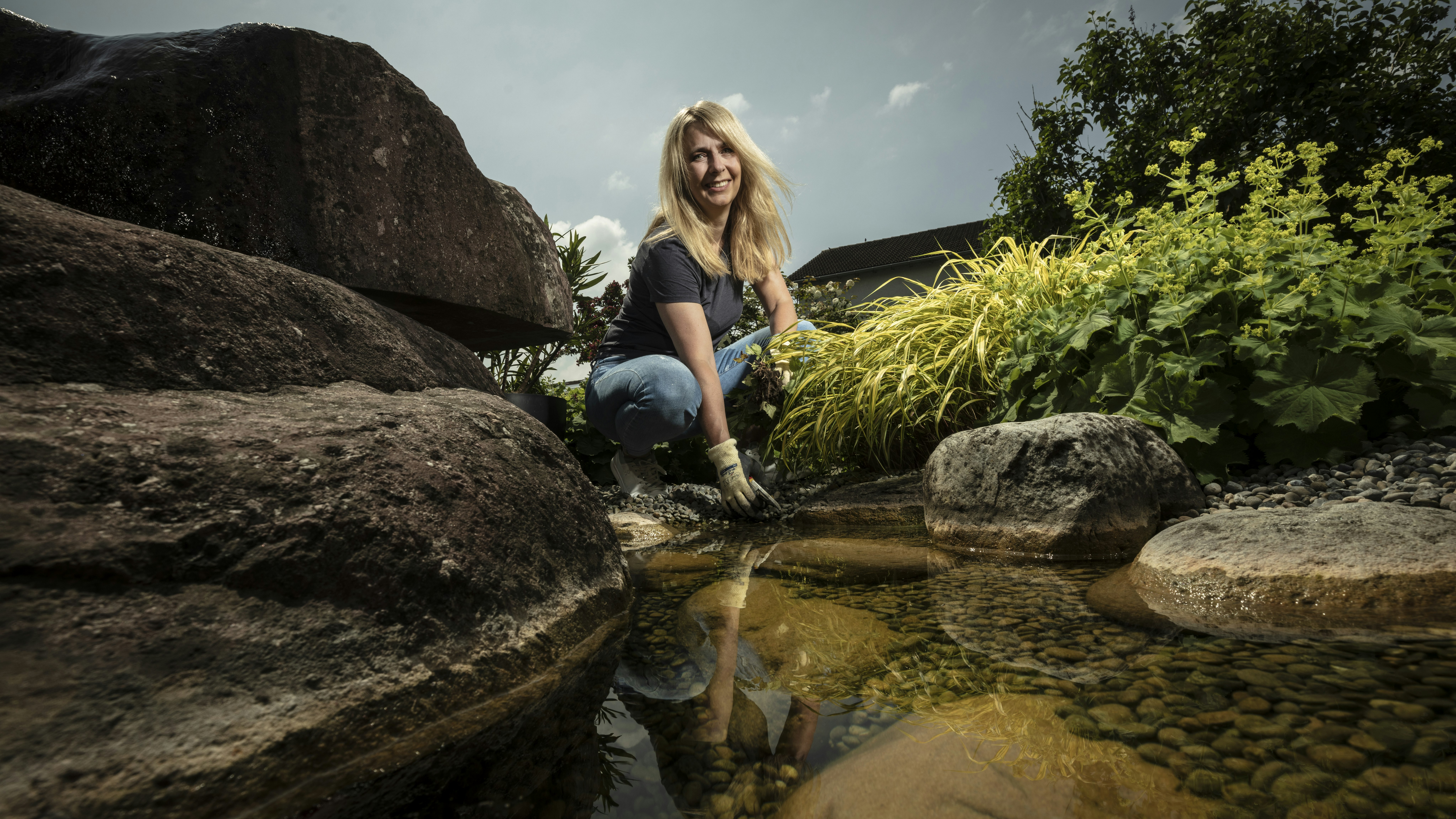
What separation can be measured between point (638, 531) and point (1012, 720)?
2.42 meters

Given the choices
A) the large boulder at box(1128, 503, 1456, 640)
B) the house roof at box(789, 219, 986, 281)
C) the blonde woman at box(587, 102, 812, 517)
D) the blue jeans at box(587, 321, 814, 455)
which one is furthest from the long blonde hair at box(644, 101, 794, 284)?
the house roof at box(789, 219, 986, 281)

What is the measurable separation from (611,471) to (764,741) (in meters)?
3.81

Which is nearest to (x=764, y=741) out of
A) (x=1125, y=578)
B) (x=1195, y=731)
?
(x=1195, y=731)

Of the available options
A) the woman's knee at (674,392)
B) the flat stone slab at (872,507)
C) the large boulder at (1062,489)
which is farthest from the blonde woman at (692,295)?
the large boulder at (1062,489)

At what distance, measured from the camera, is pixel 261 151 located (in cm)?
240

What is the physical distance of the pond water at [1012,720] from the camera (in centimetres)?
81

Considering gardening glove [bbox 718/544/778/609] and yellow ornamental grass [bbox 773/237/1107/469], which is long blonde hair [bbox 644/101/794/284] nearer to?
yellow ornamental grass [bbox 773/237/1107/469]

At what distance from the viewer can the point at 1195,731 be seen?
36.7 inches

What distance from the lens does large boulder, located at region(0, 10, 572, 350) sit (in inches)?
85.5

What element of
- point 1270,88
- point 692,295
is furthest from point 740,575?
point 1270,88

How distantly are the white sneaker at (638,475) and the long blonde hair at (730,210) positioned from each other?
1.24 m

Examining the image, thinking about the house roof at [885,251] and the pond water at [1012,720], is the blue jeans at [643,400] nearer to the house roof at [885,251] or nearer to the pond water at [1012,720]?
the pond water at [1012,720]

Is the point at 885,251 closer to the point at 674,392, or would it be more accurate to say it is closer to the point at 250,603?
the point at 674,392

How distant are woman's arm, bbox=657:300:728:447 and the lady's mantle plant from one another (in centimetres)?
153
